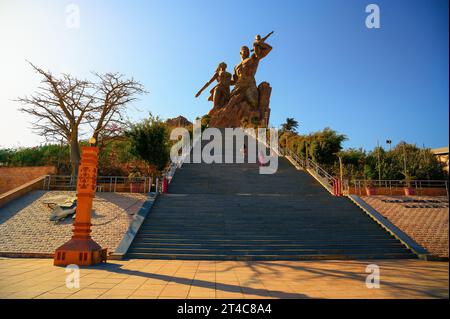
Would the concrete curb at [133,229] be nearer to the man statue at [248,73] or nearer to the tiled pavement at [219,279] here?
the tiled pavement at [219,279]

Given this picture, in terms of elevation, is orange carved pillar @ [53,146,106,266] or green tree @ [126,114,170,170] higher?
green tree @ [126,114,170,170]

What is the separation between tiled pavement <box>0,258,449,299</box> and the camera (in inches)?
169

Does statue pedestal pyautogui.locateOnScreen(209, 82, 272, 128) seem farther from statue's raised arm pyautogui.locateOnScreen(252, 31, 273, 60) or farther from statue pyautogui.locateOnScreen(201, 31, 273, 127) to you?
statue's raised arm pyautogui.locateOnScreen(252, 31, 273, 60)

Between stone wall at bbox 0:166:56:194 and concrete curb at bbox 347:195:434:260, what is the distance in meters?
18.8

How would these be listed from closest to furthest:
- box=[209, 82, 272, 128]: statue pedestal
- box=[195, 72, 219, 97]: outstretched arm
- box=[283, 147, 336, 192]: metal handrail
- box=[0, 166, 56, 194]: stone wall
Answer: box=[283, 147, 336, 192]: metal handrail
box=[0, 166, 56, 194]: stone wall
box=[209, 82, 272, 128]: statue pedestal
box=[195, 72, 219, 97]: outstretched arm

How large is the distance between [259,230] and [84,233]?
569cm

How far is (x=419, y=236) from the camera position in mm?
9562

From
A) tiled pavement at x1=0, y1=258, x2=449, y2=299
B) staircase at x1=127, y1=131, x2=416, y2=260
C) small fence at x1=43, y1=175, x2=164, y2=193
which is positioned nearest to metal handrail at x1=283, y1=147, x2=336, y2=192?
staircase at x1=127, y1=131, x2=416, y2=260

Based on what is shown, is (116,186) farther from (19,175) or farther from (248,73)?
(248,73)

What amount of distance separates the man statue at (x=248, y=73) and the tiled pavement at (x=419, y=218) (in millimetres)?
24309

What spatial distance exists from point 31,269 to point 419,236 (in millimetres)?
11840

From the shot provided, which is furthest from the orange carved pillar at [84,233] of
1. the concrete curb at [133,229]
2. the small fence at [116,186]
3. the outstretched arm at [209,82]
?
the outstretched arm at [209,82]

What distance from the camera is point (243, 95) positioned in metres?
35.3
